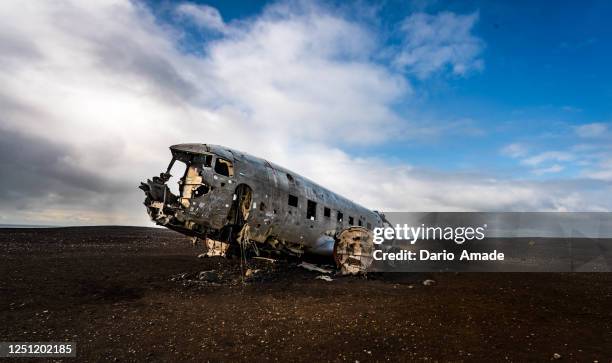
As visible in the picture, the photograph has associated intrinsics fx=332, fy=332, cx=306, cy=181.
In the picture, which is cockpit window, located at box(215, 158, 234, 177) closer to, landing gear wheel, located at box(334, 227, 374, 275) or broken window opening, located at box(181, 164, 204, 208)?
broken window opening, located at box(181, 164, 204, 208)

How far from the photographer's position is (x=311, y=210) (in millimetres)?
18469

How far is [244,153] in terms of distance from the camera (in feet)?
53.7

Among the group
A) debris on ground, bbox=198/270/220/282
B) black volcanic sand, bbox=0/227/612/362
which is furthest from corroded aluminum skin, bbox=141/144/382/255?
black volcanic sand, bbox=0/227/612/362

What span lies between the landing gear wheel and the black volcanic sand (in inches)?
45.6

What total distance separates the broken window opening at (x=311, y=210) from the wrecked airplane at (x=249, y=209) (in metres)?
0.06

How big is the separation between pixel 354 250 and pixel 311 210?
3.29m

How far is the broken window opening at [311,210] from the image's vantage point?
59.6 ft

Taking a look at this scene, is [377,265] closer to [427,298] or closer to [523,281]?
[427,298]

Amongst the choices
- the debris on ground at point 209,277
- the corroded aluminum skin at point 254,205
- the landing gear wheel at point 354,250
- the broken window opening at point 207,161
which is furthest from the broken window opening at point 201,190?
the landing gear wheel at point 354,250

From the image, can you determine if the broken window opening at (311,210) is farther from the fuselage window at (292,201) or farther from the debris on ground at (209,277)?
the debris on ground at (209,277)

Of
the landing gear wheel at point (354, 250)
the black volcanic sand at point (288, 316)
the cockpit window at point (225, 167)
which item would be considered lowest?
the black volcanic sand at point (288, 316)

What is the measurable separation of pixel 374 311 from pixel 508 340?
401 centimetres

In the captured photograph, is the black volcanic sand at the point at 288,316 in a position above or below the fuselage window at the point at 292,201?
below

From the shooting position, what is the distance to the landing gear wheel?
60.3ft
